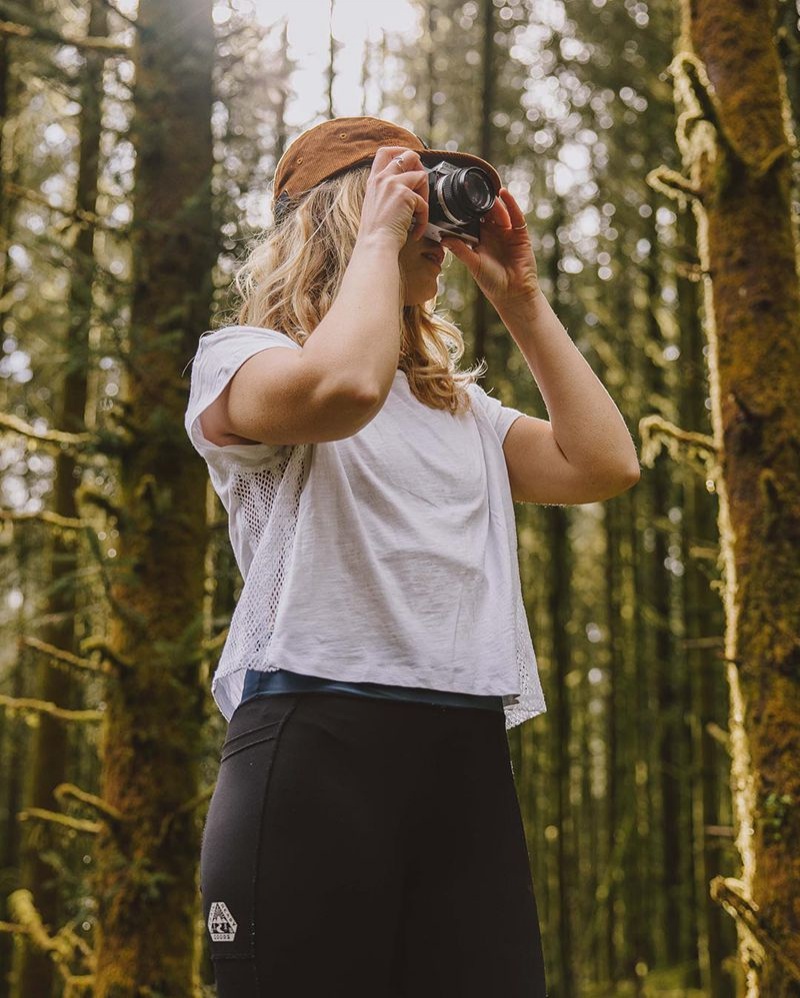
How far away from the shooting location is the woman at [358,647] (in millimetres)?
1247

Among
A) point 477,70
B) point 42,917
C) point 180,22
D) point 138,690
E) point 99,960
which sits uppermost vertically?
point 477,70

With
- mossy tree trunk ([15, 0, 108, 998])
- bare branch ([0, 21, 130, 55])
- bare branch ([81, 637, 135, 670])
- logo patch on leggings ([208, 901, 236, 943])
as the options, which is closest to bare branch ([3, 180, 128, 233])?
bare branch ([0, 21, 130, 55])

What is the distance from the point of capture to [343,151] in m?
1.61

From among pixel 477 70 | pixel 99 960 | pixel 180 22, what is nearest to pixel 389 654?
pixel 99 960

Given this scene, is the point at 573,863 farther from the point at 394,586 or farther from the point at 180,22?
the point at 394,586

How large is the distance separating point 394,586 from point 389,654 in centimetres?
9

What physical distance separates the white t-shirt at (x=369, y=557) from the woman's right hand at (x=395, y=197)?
0.70ft

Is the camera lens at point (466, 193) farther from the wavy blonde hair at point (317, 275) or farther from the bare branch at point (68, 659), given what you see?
the bare branch at point (68, 659)

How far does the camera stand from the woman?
4.09 ft

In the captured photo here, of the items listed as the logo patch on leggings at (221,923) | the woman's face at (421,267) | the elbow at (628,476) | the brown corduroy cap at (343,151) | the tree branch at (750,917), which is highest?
the brown corduroy cap at (343,151)

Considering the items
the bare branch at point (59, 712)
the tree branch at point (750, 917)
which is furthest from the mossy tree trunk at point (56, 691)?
the tree branch at point (750, 917)

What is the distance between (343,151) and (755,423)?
5.32 ft

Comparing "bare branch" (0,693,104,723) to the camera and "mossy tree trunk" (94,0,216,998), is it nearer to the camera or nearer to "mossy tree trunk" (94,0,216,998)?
"mossy tree trunk" (94,0,216,998)

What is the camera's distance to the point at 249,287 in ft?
5.52
